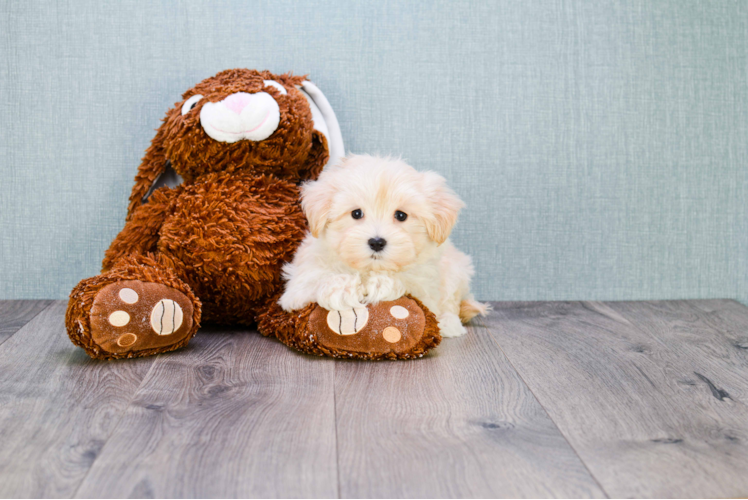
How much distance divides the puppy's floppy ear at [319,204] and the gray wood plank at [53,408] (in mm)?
425

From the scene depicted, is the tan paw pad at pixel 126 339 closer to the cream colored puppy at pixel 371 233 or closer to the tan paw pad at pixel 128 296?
the tan paw pad at pixel 128 296

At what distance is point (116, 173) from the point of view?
177 cm

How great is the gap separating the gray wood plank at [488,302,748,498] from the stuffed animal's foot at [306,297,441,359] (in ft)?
0.70

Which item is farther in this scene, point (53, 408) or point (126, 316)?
point (126, 316)

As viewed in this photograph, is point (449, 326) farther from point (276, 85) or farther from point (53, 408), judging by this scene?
point (53, 408)

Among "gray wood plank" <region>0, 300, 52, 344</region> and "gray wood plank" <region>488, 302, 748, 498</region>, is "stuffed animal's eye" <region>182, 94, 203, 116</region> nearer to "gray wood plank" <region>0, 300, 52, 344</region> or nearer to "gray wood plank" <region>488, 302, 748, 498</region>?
"gray wood plank" <region>0, 300, 52, 344</region>

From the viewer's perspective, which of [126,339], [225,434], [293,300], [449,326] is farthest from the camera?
[449,326]

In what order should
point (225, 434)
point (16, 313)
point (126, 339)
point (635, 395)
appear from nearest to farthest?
point (225, 434)
point (635, 395)
point (126, 339)
point (16, 313)

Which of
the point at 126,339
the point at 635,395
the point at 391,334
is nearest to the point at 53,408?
the point at 126,339

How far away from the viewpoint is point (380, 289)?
126cm

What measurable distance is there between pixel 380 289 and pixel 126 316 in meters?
0.49

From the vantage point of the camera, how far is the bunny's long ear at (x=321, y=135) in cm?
155

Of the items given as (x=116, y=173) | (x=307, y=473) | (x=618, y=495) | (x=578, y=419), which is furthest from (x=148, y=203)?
(x=618, y=495)

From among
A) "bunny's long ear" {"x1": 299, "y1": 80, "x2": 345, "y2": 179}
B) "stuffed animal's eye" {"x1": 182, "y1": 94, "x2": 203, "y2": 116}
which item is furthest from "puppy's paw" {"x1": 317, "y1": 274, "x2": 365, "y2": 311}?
"stuffed animal's eye" {"x1": 182, "y1": 94, "x2": 203, "y2": 116}
